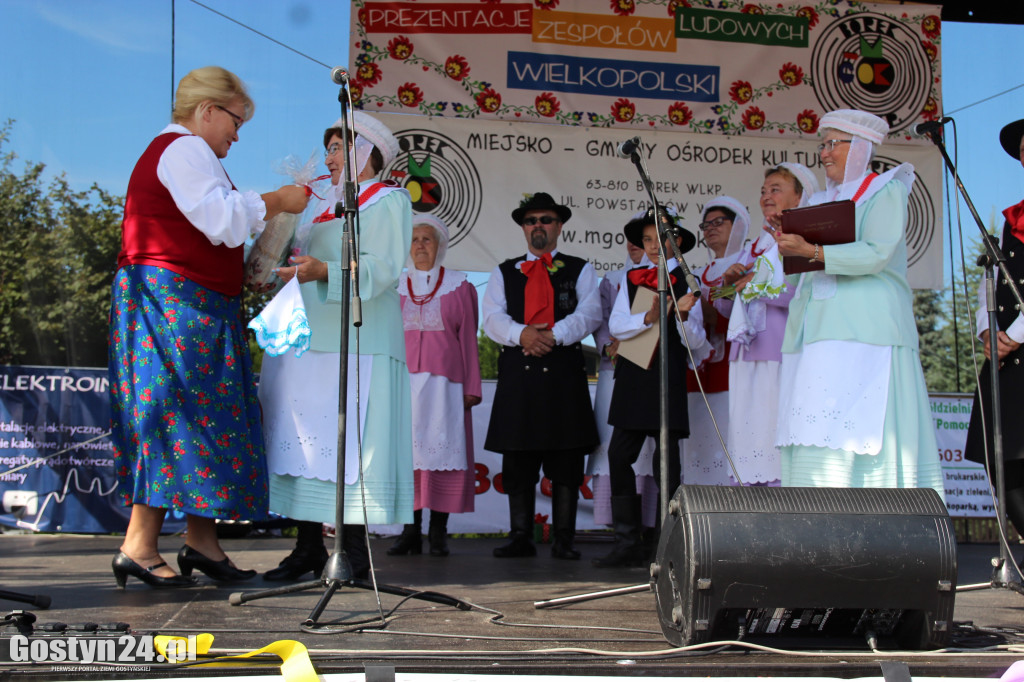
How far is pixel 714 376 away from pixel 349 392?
242 centimetres

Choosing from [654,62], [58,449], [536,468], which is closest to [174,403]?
[536,468]

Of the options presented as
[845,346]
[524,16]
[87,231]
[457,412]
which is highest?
[524,16]

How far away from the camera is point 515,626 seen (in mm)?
2799

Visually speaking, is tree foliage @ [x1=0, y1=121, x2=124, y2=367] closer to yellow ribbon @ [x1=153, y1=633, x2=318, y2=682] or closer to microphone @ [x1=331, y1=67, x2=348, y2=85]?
microphone @ [x1=331, y1=67, x2=348, y2=85]

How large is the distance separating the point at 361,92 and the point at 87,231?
1.87 m

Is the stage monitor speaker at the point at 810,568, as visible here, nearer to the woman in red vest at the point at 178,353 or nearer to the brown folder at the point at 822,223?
the brown folder at the point at 822,223

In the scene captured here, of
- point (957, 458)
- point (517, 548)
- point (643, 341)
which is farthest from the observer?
point (957, 458)

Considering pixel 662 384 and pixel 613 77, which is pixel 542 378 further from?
pixel 613 77

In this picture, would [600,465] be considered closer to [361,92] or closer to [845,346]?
[845,346]

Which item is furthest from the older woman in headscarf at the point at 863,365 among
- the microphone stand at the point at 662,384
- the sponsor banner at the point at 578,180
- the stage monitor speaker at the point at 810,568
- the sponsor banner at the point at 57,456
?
the sponsor banner at the point at 57,456

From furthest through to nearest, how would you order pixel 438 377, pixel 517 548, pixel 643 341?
pixel 438 377 → pixel 517 548 → pixel 643 341

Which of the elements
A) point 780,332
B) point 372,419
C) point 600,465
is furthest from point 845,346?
point 600,465

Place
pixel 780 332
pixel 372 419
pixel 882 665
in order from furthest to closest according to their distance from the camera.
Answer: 1. pixel 780 332
2. pixel 372 419
3. pixel 882 665

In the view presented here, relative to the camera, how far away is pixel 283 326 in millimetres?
3240
